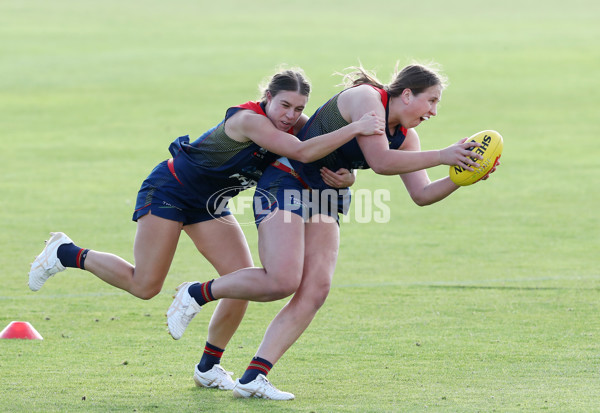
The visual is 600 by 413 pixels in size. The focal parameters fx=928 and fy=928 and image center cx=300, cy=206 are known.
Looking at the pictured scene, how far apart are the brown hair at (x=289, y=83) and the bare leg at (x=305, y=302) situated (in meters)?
0.90

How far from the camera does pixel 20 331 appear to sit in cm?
692

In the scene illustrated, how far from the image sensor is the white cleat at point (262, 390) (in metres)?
5.39

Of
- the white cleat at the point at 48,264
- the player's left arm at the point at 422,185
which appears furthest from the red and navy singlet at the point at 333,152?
the white cleat at the point at 48,264

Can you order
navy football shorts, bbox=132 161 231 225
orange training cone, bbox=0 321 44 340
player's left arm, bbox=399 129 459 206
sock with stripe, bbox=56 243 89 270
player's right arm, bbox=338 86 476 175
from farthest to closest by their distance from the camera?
orange training cone, bbox=0 321 44 340 < sock with stripe, bbox=56 243 89 270 < navy football shorts, bbox=132 161 231 225 < player's left arm, bbox=399 129 459 206 < player's right arm, bbox=338 86 476 175

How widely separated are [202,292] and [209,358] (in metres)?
0.48

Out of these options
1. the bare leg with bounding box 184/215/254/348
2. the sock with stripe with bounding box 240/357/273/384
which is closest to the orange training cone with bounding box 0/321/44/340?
the bare leg with bounding box 184/215/254/348

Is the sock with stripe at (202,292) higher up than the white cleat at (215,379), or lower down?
higher up

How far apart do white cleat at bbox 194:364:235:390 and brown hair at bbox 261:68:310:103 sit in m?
1.78

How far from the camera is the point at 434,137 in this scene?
19.4 meters

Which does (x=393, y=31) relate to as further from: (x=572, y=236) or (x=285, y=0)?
(x=572, y=236)

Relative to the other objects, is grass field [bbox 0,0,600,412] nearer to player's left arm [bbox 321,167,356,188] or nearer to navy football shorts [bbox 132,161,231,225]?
navy football shorts [bbox 132,161,231,225]

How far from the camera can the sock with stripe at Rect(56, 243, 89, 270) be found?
639 cm

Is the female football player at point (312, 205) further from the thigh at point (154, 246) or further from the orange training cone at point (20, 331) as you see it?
the orange training cone at point (20, 331)

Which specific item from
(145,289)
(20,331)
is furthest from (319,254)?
(20,331)
